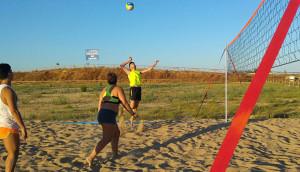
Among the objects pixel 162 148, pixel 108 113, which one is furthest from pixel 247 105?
pixel 162 148

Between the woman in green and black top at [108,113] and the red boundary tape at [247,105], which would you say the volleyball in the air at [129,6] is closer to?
the woman in green and black top at [108,113]

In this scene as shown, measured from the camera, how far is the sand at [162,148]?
140 inches

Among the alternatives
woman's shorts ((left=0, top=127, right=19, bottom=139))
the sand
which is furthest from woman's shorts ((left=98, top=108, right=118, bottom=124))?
woman's shorts ((left=0, top=127, right=19, bottom=139))

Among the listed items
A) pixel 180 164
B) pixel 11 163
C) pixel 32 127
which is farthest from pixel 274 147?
pixel 32 127

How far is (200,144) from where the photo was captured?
4.68 m

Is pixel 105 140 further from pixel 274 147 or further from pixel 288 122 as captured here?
pixel 288 122

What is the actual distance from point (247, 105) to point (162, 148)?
121 inches

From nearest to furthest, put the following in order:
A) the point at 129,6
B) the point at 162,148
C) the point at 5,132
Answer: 1. the point at 5,132
2. the point at 162,148
3. the point at 129,6

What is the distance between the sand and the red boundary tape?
2067mm

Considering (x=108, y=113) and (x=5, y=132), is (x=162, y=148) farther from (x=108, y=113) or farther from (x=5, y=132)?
(x=5, y=132)

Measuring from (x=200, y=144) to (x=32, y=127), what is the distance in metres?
4.11

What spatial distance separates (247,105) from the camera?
5.02 ft

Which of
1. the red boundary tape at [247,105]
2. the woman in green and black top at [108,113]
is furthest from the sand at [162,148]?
the red boundary tape at [247,105]

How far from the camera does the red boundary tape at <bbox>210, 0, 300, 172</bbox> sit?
1.48 meters
